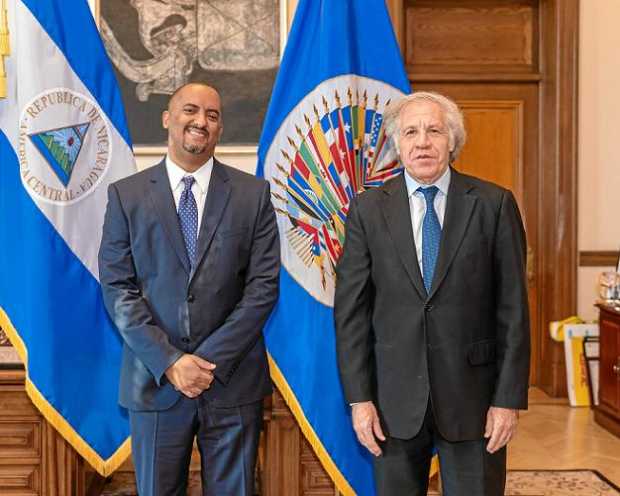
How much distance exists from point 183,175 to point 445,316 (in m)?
0.86

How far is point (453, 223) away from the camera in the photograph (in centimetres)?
185

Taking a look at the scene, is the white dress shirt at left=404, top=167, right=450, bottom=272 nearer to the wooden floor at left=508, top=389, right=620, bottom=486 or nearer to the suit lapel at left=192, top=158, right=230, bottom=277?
the suit lapel at left=192, top=158, right=230, bottom=277

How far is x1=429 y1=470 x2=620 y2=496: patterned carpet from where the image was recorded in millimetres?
3232

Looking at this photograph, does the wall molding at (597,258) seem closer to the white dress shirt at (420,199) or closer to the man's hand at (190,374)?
the white dress shirt at (420,199)

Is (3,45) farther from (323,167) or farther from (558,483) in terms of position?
(558,483)

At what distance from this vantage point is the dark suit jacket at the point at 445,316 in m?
1.83

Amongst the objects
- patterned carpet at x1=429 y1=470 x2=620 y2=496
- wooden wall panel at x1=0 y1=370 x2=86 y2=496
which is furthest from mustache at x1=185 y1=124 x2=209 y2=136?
patterned carpet at x1=429 y1=470 x2=620 y2=496

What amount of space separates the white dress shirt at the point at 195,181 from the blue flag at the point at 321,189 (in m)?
0.50

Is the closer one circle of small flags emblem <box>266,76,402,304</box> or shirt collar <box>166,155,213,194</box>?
shirt collar <box>166,155,213,194</box>

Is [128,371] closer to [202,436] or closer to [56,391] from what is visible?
[202,436]

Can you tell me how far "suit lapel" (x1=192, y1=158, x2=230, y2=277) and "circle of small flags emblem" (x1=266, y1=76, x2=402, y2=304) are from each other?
0.49 meters

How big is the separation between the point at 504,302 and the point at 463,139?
17.8 inches

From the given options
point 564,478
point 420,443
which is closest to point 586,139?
point 564,478

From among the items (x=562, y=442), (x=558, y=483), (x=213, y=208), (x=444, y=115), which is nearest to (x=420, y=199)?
(x=444, y=115)
